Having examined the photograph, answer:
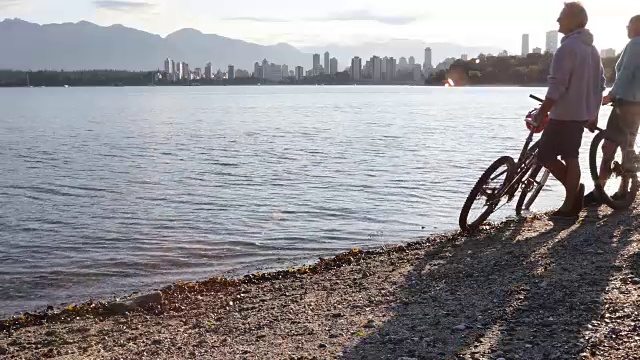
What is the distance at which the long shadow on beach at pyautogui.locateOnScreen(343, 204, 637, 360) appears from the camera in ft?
15.6

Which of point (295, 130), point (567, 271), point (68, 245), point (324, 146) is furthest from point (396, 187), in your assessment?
point (295, 130)

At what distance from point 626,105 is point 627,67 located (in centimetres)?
50

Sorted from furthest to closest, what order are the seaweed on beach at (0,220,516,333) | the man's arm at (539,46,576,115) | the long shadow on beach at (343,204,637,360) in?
the man's arm at (539,46,576,115)
the seaweed on beach at (0,220,516,333)
the long shadow on beach at (343,204,637,360)

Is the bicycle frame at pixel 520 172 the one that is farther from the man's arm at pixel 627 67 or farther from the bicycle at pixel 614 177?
the man's arm at pixel 627 67

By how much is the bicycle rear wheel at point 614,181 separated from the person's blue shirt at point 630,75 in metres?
0.62

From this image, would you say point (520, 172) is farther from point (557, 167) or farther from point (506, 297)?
point (506, 297)

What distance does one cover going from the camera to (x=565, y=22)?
305 inches

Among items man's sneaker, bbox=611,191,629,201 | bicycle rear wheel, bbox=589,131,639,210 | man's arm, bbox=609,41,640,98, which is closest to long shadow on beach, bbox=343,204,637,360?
bicycle rear wheel, bbox=589,131,639,210

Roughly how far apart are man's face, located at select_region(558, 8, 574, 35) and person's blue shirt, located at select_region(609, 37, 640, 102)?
1510 millimetres

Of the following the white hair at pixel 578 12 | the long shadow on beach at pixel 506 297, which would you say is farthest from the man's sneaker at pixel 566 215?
the white hair at pixel 578 12

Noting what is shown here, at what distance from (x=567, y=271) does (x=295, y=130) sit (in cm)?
3568

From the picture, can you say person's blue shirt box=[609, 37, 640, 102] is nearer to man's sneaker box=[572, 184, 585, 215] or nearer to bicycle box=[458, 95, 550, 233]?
bicycle box=[458, 95, 550, 233]

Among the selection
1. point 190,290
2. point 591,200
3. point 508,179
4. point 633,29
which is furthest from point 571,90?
point 190,290

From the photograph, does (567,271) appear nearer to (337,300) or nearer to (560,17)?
(337,300)
